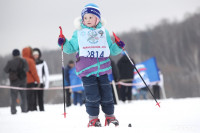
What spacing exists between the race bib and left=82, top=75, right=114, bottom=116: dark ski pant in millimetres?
307

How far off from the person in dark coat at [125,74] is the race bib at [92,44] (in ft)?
20.0

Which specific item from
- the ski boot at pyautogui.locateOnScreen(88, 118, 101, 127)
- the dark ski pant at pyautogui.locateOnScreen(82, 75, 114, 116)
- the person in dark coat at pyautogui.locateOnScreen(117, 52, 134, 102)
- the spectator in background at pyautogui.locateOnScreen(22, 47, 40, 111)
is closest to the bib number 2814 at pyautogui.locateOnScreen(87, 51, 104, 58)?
the dark ski pant at pyautogui.locateOnScreen(82, 75, 114, 116)

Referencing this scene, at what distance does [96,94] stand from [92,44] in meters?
0.64

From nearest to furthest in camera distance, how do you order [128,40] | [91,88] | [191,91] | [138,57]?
[91,88]
[191,91]
[138,57]
[128,40]

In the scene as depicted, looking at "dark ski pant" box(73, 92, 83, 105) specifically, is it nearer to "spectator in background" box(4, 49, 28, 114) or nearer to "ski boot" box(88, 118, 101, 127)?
"spectator in background" box(4, 49, 28, 114)

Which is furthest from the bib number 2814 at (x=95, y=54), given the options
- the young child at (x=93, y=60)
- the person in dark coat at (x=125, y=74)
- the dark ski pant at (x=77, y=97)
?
the dark ski pant at (x=77, y=97)

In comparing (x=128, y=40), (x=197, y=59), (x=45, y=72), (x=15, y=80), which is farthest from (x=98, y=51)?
(x=128, y=40)

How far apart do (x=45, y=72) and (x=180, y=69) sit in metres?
31.1

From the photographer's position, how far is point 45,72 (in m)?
8.72

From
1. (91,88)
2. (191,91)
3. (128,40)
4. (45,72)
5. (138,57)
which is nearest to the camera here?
(91,88)

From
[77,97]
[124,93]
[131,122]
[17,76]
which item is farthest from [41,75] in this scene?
[131,122]

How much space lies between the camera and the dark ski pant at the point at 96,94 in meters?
3.73

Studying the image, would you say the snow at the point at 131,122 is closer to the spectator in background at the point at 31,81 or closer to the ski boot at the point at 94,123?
the ski boot at the point at 94,123

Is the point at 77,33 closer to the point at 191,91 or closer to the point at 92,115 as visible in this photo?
the point at 92,115
